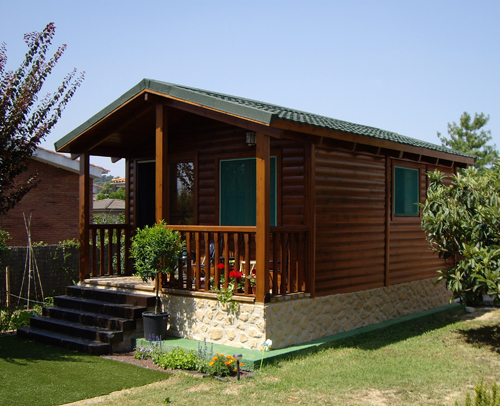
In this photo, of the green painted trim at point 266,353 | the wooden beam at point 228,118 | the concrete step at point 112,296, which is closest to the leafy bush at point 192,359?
the green painted trim at point 266,353

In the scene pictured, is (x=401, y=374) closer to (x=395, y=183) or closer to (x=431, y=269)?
(x=395, y=183)

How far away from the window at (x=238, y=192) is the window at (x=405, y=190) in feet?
9.64

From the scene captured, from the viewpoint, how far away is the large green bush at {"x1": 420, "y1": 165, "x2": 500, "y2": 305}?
7352mm

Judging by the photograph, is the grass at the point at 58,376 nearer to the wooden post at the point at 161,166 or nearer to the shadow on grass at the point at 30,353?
the shadow on grass at the point at 30,353

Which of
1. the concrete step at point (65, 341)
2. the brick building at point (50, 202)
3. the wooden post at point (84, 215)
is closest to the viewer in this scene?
the concrete step at point (65, 341)

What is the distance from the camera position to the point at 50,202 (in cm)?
1705

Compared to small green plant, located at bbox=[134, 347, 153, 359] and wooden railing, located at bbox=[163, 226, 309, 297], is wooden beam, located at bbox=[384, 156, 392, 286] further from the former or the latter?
small green plant, located at bbox=[134, 347, 153, 359]

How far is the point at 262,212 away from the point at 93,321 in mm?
3218

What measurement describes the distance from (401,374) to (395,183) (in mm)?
4523

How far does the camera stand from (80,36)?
9.22 meters

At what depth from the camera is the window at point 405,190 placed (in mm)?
10070

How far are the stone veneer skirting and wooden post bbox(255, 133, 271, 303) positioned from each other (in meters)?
0.32

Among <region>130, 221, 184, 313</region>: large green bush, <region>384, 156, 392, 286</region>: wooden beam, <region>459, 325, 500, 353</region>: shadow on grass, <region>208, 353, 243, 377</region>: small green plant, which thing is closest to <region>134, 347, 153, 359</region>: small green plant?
<region>130, 221, 184, 313</region>: large green bush

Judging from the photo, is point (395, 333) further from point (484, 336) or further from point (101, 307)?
point (101, 307)
